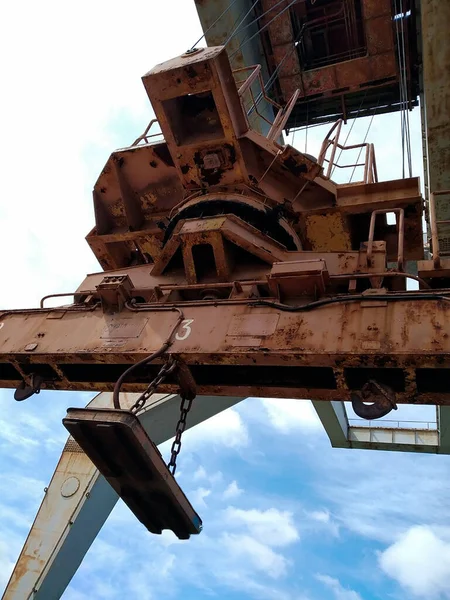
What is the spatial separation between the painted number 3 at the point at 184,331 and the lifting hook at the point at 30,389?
1380 mm

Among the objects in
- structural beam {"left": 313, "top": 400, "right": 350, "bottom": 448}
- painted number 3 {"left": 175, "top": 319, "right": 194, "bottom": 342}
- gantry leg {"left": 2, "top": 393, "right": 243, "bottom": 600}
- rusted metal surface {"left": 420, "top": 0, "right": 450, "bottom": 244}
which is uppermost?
painted number 3 {"left": 175, "top": 319, "right": 194, "bottom": 342}

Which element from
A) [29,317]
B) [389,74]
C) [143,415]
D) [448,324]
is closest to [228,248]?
[29,317]

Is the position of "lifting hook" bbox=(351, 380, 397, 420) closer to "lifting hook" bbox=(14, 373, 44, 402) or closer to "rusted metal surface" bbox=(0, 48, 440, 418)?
"rusted metal surface" bbox=(0, 48, 440, 418)

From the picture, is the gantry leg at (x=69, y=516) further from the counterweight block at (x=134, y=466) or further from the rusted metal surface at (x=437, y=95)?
the rusted metal surface at (x=437, y=95)

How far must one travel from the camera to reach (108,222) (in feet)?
22.0

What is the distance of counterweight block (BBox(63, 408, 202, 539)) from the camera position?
2.86m

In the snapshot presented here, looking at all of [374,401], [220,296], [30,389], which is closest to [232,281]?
[220,296]

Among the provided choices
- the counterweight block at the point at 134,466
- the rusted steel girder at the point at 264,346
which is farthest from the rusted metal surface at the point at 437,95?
the counterweight block at the point at 134,466

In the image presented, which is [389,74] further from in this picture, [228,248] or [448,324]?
[448,324]

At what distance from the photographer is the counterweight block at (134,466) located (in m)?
2.86

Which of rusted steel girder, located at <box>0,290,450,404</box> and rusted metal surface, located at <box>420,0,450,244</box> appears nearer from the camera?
rusted steel girder, located at <box>0,290,450,404</box>

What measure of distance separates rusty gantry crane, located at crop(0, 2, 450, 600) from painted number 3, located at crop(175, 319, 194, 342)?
2cm

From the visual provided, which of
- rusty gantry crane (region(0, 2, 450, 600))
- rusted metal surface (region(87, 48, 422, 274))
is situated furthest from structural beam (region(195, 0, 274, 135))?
rusted metal surface (region(87, 48, 422, 274))

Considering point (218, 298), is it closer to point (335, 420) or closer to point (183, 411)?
point (183, 411)
